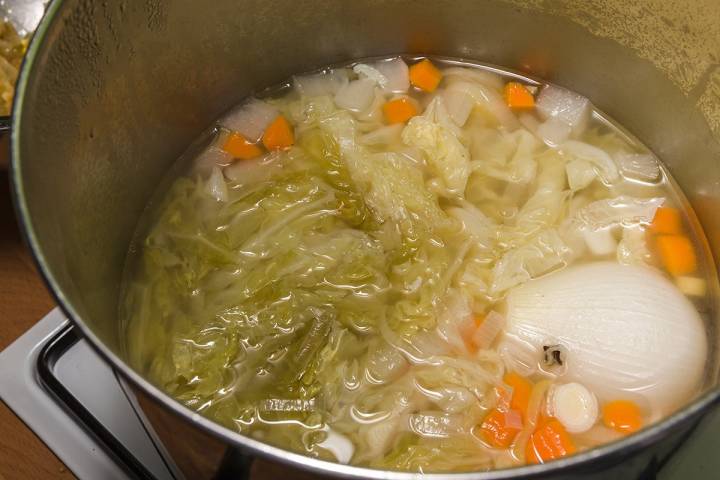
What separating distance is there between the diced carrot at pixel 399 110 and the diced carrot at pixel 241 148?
0.31 m

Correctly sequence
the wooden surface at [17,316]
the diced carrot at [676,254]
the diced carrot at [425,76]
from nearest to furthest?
the wooden surface at [17,316] → the diced carrot at [676,254] → the diced carrot at [425,76]

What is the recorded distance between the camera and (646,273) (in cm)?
138

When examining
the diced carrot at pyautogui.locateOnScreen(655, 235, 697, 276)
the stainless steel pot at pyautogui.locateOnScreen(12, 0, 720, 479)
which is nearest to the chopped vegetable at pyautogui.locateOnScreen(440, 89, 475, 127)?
the stainless steel pot at pyautogui.locateOnScreen(12, 0, 720, 479)

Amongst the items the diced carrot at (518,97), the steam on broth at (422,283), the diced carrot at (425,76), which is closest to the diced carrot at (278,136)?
the steam on broth at (422,283)

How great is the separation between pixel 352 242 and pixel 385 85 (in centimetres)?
52

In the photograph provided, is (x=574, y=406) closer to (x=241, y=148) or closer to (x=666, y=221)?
(x=666, y=221)

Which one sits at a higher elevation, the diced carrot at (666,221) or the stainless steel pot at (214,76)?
A: the stainless steel pot at (214,76)

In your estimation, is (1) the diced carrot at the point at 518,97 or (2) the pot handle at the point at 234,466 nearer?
(2) the pot handle at the point at 234,466

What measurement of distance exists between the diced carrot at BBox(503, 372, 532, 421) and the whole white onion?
67mm

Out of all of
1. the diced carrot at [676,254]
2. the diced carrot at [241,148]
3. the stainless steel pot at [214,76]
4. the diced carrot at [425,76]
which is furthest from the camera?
the diced carrot at [425,76]

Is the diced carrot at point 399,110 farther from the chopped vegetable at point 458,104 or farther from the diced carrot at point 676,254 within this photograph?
the diced carrot at point 676,254

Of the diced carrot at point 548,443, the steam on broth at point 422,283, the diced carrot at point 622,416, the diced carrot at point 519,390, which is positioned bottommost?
the diced carrot at point 622,416

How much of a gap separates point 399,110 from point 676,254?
678mm

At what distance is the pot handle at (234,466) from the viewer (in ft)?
2.64
